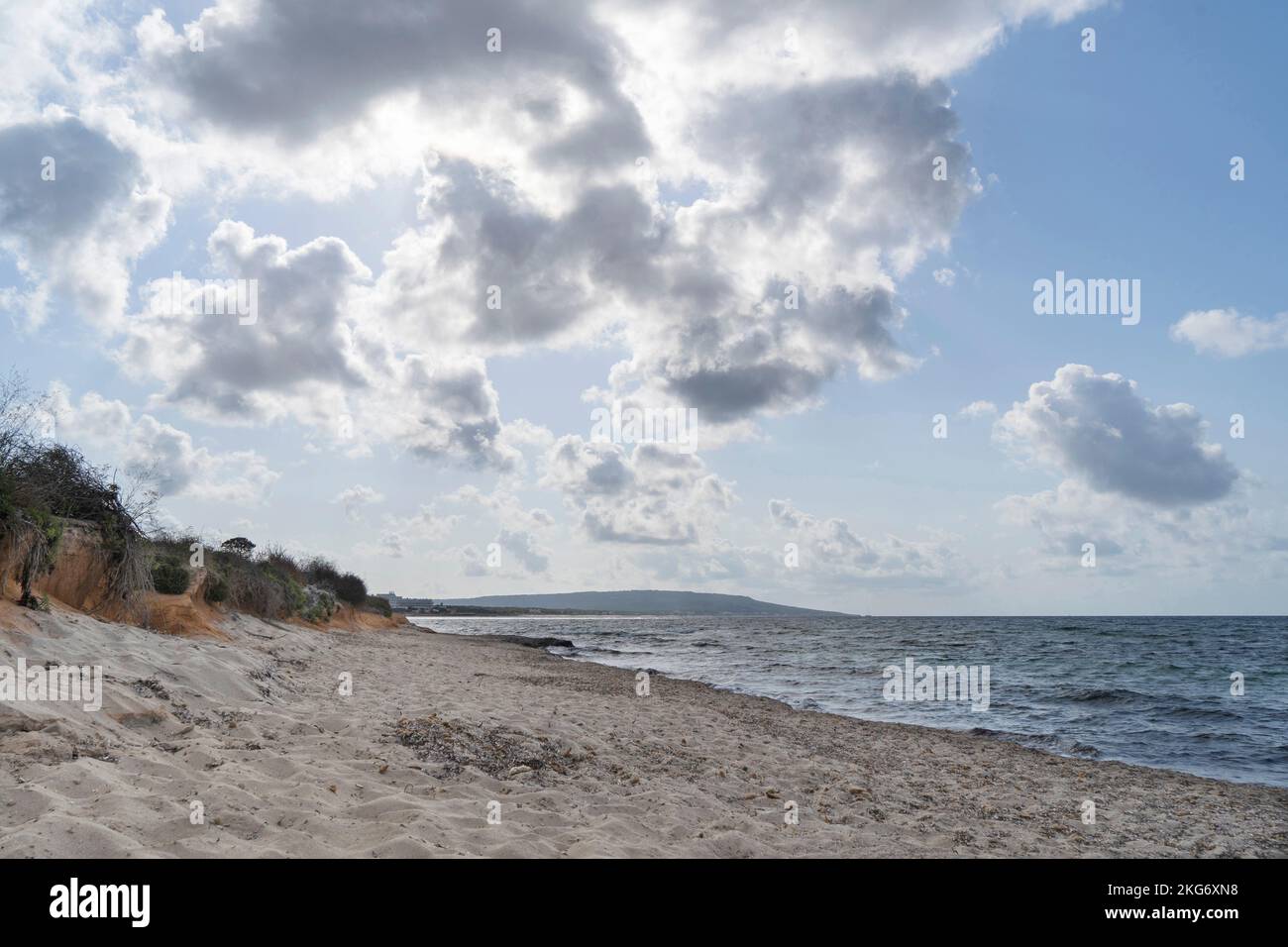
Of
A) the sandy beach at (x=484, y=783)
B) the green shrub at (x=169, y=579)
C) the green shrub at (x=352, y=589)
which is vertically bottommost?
the green shrub at (x=352, y=589)

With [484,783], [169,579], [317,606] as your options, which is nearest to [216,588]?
[169,579]

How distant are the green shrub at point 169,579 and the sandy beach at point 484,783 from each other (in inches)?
260

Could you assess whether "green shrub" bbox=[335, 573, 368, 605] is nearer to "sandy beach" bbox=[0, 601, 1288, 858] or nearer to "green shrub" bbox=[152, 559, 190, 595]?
"green shrub" bbox=[152, 559, 190, 595]

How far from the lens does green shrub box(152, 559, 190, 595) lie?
698 inches

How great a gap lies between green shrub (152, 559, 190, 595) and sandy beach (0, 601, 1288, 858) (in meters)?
6.59

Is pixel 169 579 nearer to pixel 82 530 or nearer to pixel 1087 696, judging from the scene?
pixel 82 530

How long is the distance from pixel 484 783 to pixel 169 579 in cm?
1453

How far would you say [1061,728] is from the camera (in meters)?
16.9

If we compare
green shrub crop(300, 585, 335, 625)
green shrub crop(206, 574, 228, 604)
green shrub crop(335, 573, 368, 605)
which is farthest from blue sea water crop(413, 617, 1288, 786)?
green shrub crop(335, 573, 368, 605)

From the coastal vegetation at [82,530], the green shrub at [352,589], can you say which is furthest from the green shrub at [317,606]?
the green shrub at [352,589]

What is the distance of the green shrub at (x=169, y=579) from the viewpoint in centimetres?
1772

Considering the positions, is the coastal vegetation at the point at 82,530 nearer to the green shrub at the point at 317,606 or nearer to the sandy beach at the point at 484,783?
the sandy beach at the point at 484,783

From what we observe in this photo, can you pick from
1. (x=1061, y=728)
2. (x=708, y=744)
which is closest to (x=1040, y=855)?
(x=708, y=744)
